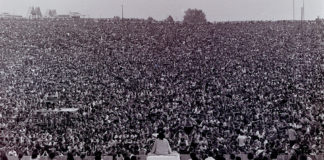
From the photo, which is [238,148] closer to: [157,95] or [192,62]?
[157,95]

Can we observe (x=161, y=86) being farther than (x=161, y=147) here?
Yes

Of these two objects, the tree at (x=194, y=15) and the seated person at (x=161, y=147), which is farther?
the tree at (x=194, y=15)

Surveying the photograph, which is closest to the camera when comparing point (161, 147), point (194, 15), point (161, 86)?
point (161, 147)

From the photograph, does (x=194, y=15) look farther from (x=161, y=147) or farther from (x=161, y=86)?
(x=161, y=147)

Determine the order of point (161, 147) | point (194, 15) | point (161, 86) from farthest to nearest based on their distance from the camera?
point (194, 15)
point (161, 86)
point (161, 147)

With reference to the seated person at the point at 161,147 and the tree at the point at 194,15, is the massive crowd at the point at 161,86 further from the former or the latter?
the tree at the point at 194,15

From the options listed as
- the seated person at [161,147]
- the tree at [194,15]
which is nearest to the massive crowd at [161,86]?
the seated person at [161,147]

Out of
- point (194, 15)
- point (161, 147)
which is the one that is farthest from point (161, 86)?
point (194, 15)

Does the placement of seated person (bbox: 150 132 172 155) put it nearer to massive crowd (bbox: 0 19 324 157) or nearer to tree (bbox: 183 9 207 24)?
massive crowd (bbox: 0 19 324 157)

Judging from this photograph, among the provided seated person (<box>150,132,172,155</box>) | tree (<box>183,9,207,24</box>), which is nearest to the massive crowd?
seated person (<box>150,132,172,155</box>)
